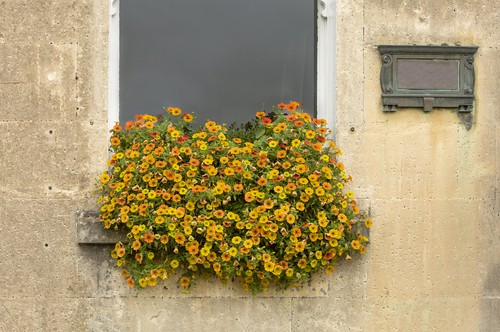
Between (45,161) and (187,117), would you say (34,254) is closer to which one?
(45,161)

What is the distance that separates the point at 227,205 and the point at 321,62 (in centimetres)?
137

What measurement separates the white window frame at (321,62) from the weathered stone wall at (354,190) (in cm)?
9

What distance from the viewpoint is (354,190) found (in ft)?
21.2

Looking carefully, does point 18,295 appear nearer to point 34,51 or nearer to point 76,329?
point 76,329

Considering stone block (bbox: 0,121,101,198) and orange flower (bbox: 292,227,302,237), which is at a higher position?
stone block (bbox: 0,121,101,198)

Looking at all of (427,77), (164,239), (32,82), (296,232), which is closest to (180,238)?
(164,239)

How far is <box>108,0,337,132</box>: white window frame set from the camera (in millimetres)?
6492

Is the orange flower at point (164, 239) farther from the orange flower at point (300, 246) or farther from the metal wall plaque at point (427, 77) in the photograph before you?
the metal wall plaque at point (427, 77)

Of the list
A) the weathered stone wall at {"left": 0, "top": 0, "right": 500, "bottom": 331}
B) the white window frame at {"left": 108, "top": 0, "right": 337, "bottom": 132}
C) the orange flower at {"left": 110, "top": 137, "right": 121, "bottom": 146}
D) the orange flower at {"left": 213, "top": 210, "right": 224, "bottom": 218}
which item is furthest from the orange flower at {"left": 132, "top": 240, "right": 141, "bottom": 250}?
the white window frame at {"left": 108, "top": 0, "right": 337, "bottom": 132}

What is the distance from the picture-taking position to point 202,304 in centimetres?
636

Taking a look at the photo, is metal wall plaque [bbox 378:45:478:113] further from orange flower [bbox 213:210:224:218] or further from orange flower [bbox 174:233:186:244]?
orange flower [bbox 174:233:186:244]

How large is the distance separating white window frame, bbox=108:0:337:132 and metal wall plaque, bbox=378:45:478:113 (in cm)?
38

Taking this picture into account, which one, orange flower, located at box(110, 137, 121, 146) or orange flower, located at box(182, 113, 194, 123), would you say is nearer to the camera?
orange flower, located at box(110, 137, 121, 146)

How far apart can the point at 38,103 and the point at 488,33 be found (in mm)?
3271
